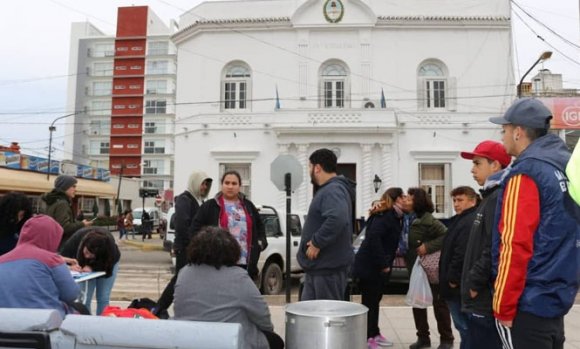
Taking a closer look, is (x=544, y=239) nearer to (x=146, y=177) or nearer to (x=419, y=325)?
(x=419, y=325)

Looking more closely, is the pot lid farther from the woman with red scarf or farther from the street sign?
the street sign

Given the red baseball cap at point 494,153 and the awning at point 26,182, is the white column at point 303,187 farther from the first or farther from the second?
the red baseball cap at point 494,153

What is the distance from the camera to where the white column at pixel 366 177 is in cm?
2125

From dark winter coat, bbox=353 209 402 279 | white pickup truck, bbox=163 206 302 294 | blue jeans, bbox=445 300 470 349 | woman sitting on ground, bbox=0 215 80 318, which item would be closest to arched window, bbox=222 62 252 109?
white pickup truck, bbox=163 206 302 294

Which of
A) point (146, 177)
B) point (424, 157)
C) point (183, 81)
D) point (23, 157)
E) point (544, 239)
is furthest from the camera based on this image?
point (146, 177)

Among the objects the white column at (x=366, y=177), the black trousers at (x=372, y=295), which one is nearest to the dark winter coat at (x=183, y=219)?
the black trousers at (x=372, y=295)

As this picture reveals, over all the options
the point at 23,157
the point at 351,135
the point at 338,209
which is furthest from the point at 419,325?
the point at 23,157

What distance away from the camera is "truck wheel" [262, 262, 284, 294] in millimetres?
9250

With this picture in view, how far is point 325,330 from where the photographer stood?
300 centimetres

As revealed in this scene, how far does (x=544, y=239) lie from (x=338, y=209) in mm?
1940

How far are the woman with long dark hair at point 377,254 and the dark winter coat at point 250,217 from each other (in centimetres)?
112

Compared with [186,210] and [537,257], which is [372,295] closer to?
[186,210]

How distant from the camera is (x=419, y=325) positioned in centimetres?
513

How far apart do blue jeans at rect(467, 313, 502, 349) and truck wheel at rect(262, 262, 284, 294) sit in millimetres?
6400
